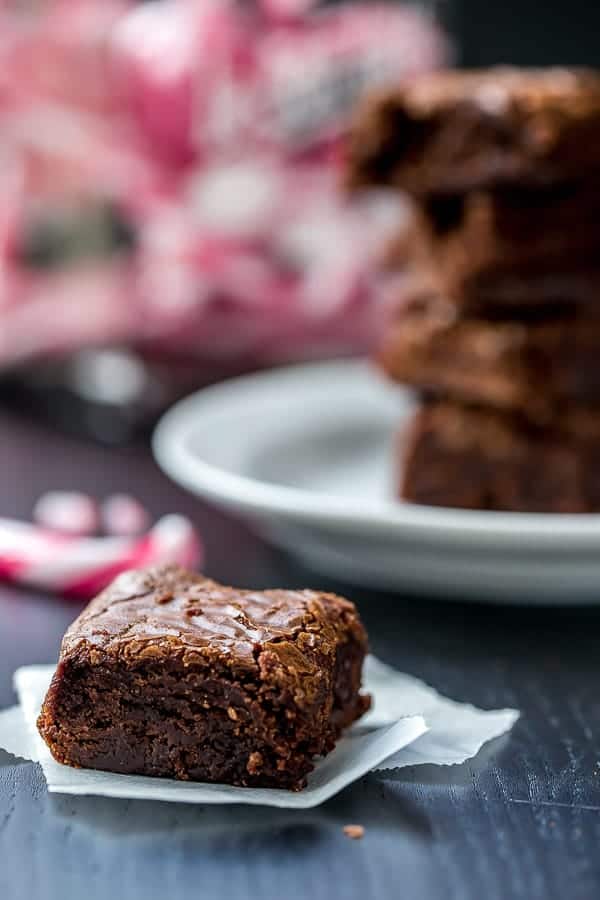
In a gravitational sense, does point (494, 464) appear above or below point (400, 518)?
below

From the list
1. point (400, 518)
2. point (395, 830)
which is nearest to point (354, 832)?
point (395, 830)

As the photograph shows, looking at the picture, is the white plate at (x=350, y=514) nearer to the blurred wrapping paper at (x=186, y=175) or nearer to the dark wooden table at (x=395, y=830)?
the dark wooden table at (x=395, y=830)

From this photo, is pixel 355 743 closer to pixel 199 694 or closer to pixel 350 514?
pixel 199 694

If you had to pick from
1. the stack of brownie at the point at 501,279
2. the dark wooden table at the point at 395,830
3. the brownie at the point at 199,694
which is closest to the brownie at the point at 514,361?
the stack of brownie at the point at 501,279

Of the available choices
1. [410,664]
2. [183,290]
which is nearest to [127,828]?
[410,664]

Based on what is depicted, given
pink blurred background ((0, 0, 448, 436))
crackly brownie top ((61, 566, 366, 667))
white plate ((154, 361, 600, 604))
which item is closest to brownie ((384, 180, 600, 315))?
white plate ((154, 361, 600, 604))

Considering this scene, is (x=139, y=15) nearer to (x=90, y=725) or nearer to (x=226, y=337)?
(x=226, y=337)

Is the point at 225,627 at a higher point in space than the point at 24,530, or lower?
higher
